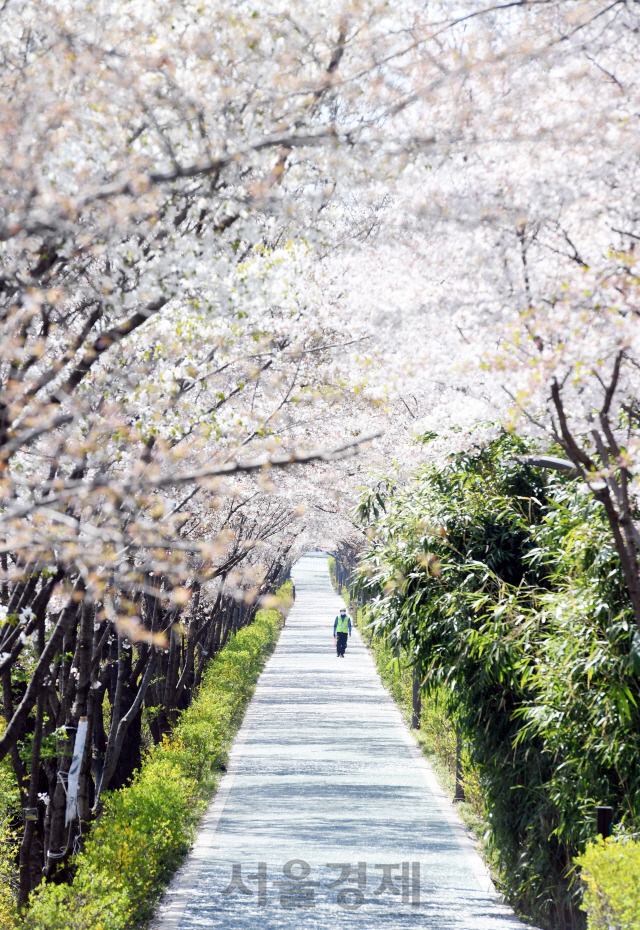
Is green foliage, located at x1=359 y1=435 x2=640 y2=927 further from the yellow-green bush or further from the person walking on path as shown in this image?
the person walking on path

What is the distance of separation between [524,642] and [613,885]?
2151 mm

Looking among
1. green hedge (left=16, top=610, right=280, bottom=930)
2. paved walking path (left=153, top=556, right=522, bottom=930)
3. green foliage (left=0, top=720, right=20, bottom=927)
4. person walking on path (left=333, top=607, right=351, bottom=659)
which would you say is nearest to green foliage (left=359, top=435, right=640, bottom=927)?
paved walking path (left=153, top=556, right=522, bottom=930)

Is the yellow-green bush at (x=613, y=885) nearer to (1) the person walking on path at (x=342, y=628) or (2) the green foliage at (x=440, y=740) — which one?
(2) the green foliage at (x=440, y=740)

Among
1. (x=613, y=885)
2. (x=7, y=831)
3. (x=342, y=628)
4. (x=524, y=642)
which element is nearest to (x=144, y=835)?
(x=7, y=831)

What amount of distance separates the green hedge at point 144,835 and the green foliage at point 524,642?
2.73 meters

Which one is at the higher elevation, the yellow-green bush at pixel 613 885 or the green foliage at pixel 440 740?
the yellow-green bush at pixel 613 885

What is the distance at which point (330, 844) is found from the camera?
9648mm

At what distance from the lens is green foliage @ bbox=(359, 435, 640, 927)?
609 cm

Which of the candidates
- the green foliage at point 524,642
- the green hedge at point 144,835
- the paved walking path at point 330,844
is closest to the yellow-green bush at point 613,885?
the green foliage at point 524,642

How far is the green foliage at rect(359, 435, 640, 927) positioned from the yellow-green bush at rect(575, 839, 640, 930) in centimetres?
63

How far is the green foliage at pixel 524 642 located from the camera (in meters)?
6.09

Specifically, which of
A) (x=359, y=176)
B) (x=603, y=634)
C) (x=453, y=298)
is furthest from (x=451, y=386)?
(x=359, y=176)

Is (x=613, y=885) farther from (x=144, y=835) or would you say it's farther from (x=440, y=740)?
(x=440, y=740)

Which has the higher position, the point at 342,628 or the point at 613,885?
the point at 613,885
